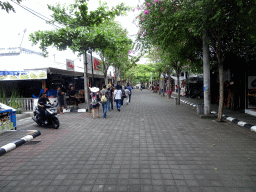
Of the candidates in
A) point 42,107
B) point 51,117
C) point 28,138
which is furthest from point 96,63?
point 28,138

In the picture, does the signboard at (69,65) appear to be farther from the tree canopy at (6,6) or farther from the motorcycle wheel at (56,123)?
the tree canopy at (6,6)

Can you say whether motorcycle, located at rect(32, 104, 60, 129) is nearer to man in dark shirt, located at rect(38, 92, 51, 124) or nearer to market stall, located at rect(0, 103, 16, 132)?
man in dark shirt, located at rect(38, 92, 51, 124)

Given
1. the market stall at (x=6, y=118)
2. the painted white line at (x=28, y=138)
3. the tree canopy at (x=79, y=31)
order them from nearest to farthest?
the painted white line at (x=28, y=138) < the market stall at (x=6, y=118) < the tree canopy at (x=79, y=31)

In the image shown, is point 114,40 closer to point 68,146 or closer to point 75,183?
point 68,146

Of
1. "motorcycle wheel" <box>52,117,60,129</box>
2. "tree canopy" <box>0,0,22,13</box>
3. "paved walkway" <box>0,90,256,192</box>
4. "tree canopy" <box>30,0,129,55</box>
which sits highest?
"tree canopy" <box>30,0,129,55</box>

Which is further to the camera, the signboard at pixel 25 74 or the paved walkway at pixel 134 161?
the signboard at pixel 25 74

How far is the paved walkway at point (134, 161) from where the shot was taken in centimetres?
364

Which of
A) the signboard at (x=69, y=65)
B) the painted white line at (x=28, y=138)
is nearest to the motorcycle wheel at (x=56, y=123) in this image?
the painted white line at (x=28, y=138)

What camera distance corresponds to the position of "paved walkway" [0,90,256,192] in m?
3.64

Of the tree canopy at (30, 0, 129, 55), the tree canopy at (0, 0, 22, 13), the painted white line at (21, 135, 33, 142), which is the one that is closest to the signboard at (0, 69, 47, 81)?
the tree canopy at (30, 0, 129, 55)

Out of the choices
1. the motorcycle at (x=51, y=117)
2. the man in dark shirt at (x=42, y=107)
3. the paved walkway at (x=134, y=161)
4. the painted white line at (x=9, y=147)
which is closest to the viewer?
the paved walkway at (x=134, y=161)

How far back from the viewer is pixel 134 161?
4695 millimetres

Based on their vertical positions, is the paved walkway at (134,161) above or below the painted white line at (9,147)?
below

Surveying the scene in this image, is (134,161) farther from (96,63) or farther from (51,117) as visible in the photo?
(96,63)
